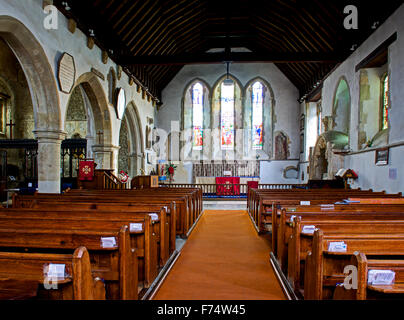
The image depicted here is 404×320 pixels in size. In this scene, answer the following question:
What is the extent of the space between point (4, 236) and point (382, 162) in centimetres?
631

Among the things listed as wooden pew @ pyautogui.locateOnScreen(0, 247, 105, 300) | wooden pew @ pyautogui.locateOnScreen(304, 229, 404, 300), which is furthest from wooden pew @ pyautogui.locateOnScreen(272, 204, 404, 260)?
wooden pew @ pyautogui.locateOnScreen(0, 247, 105, 300)

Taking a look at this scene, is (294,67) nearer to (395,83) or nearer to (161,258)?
(395,83)

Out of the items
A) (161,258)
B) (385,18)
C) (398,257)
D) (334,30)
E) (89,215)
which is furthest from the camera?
(334,30)

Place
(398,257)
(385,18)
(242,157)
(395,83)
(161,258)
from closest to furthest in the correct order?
(398,257)
(161,258)
(395,83)
(385,18)
(242,157)

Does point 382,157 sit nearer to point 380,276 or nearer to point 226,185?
point 380,276

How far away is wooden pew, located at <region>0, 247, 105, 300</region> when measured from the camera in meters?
1.22

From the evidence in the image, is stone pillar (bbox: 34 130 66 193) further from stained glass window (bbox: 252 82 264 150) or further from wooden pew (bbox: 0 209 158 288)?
stained glass window (bbox: 252 82 264 150)

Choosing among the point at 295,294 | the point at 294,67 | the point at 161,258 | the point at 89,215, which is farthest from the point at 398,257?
the point at 294,67

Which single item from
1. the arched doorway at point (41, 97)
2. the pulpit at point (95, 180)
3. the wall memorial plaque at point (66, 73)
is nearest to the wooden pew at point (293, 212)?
the pulpit at point (95, 180)

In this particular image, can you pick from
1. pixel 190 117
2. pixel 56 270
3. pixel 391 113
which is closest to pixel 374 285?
pixel 56 270

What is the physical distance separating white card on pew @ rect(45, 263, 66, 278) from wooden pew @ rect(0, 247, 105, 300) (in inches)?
0.4

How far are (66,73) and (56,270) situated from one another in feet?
18.5

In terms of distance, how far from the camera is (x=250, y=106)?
1363 centimetres

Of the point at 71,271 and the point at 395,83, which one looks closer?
→ the point at 71,271
